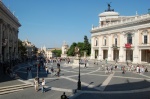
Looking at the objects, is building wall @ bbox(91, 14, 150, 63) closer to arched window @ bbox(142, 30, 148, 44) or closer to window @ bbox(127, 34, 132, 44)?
arched window @ bbox(142, 30, 148, 44)

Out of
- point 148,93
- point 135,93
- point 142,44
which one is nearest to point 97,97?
A: point 135,93

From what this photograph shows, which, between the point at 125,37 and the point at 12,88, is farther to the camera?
the point at 125,37

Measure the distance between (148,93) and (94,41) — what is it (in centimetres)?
5456

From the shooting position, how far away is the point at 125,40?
55.4 meters

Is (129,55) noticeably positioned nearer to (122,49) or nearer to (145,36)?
(122,49)

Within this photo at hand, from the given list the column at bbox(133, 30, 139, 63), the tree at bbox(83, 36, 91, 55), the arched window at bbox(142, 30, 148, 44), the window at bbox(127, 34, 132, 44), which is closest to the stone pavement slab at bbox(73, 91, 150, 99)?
the arched window at bbox(142, 30, 148, 44)

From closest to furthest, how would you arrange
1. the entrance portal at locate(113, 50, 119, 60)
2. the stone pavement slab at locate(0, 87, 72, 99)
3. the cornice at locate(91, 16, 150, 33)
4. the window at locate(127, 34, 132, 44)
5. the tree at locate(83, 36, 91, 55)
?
1. the stone pavement slab at locate(0, 87, 72, 99)
2. the cornice at locate(91, 16, 150, 33)
3. the window at locate(127, 34, 132, 44)
4. the entrance portal at locate(113, 50, 119, 60)
5. the tree at locate(83, 36, 91, 55)

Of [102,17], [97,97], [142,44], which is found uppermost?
[102,17]

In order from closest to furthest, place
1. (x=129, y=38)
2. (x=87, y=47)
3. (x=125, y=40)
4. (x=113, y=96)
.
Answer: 1. (x=113, y=96)
2. (x=129, y=38)
3. (x=125, y=40)
4. (x=87, y=47)

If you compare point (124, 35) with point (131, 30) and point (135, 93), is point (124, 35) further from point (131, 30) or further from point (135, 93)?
point (135, 93)

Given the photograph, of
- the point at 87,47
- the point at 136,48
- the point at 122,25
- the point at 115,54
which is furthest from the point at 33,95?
the point at 87,47

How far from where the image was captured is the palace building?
162 ft

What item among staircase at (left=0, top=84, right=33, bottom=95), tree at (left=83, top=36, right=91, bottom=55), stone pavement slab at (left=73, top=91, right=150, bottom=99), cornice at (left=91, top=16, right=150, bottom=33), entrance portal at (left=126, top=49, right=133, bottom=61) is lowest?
stone pavement slab at (left=73, top=91, right=150, bottom=99)

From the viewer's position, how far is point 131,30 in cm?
5309
